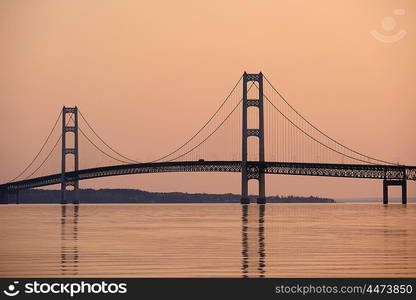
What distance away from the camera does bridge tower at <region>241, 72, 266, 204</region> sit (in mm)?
115312

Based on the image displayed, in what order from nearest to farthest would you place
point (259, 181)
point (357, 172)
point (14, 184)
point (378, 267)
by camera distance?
point (378, 267)
point (259, 181)
point (357, 172)
point (14, 184)

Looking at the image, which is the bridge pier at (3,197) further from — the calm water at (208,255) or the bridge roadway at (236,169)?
the calm water at (208,255)

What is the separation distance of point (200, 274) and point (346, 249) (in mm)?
8596

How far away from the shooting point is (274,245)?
103ft

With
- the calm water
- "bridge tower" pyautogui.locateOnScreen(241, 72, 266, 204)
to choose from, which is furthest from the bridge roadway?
the calm water

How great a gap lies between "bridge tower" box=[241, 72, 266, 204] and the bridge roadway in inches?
6.6

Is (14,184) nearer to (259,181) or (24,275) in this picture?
(259,181)

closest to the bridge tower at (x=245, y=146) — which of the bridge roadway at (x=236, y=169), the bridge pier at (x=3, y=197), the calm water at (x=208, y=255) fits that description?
the bridge roadway at (x=236, y=169)

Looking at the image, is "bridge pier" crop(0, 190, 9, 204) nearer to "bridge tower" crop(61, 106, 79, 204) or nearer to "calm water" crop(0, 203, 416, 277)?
"bridge tower" crop(61, 106, 79, 204)

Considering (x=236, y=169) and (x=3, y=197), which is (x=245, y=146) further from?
(x=3, y=197)

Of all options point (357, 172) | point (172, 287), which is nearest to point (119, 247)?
point (172, 287)

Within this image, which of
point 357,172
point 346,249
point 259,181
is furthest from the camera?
point 357,172

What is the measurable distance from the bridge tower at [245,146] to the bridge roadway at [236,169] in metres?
0.17

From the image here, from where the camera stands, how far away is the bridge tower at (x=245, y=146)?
4540 inches
